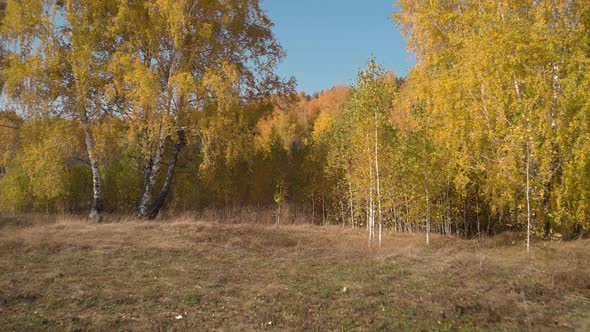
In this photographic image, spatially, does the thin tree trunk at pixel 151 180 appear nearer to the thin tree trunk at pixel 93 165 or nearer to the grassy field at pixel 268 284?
the thin tree trunk at pixel 93 165

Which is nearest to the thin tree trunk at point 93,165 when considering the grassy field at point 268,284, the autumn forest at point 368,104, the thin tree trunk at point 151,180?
the autumn forest at point 368,104

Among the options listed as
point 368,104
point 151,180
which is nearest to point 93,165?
point 151,180

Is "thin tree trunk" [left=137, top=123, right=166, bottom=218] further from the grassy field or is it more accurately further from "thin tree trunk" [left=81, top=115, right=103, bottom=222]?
the grassy field

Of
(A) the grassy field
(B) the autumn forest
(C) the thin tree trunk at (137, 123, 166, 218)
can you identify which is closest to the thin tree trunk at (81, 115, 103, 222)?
(B) the autumn forest

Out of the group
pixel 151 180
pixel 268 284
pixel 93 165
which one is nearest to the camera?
pixel 268 284

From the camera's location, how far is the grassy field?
6156 mm

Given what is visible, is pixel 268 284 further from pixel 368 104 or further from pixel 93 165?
pixel 93 165

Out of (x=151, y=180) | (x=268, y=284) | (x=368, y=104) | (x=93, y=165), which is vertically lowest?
(x=268, y=284)

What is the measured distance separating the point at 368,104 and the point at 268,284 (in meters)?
7.69

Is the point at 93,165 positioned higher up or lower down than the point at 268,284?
higher up

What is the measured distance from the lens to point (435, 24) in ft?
54.6

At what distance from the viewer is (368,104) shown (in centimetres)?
1373

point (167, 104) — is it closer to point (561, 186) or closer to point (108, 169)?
point (108, 169)

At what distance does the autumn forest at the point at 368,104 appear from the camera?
12.3m
